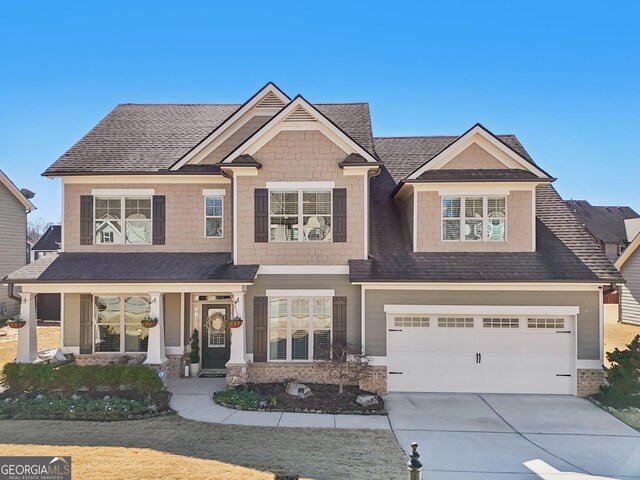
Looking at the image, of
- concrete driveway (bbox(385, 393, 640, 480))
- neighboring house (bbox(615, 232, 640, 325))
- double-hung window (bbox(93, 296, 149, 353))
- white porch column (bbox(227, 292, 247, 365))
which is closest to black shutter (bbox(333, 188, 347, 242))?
white porch column (bbox(227, 292, 247, 365))

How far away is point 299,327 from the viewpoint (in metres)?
11.6

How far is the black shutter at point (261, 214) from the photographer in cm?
1181

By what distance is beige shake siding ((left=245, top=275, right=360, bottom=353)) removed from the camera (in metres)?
11.5

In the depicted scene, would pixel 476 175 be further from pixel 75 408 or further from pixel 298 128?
pixel 75 408

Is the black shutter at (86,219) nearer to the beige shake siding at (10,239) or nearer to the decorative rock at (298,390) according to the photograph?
the decorative rock at (298,390)

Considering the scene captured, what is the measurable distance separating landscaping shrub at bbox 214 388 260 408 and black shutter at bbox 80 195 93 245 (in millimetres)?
6730

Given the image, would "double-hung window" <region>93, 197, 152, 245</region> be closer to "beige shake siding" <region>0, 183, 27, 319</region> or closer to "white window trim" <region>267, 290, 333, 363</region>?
"white window trim" <region>267, 290, 333, 363</region>

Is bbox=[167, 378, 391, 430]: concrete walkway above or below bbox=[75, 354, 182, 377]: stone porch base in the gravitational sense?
below

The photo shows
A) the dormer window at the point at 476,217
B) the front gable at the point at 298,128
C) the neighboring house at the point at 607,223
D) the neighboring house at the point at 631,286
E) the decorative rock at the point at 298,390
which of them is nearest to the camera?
the decorative rock at the point at 298,390

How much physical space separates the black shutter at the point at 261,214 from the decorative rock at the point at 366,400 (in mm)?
5043

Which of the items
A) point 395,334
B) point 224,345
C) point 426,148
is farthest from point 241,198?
point 426,148

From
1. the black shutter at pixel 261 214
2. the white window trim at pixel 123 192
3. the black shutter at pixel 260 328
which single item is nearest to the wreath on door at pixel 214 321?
the black shutter at pixel 260 328

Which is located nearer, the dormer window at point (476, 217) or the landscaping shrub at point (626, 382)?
the landscaping shrub at point (626, 382)

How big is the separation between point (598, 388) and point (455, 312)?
4.26 m
